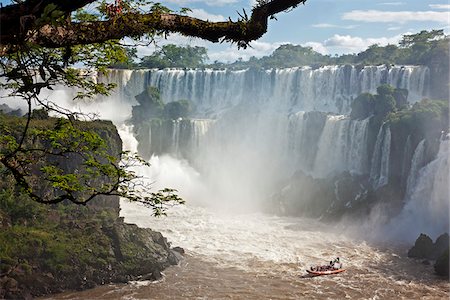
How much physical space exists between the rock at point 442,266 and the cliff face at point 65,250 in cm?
1312

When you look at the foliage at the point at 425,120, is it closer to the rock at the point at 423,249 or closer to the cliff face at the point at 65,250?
the rock at the point at 423,249

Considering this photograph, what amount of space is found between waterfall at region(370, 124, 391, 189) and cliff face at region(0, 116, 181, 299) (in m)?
17.4

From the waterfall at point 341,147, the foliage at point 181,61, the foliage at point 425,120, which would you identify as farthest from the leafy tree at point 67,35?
the foliage at point 181,61

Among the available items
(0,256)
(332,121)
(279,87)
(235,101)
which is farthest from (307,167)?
(0,256)

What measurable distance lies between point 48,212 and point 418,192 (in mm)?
23570

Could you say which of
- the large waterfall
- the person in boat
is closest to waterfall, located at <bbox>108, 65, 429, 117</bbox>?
the large waterfall

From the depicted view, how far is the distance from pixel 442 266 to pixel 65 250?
59.8 feet

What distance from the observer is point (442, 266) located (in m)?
22.4

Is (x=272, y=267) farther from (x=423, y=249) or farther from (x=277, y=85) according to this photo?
(x=277, y=85)

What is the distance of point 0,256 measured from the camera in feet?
66.2

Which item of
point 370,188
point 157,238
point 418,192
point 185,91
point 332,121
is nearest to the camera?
point 157,238

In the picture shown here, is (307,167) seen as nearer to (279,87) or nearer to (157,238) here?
(279,87)

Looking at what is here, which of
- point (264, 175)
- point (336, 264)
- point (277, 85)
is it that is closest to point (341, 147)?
point (264, 175)

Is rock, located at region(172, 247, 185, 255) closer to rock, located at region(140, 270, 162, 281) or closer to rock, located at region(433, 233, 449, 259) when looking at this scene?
rock, located at region(140, 270, 162, 281)
